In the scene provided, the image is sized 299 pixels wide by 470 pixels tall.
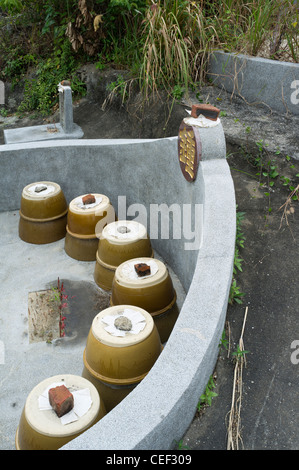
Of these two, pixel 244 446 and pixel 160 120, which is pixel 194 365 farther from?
pixel 160 120

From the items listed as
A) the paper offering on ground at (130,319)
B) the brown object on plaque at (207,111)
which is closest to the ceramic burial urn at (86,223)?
the brown object on plaque at (207,111)

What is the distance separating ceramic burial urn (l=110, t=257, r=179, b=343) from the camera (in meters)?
4.28

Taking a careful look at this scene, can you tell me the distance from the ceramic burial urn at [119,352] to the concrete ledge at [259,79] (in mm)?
4056

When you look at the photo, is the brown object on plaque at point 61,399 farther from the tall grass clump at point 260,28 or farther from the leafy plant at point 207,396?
the tall grass clump at point 260,28

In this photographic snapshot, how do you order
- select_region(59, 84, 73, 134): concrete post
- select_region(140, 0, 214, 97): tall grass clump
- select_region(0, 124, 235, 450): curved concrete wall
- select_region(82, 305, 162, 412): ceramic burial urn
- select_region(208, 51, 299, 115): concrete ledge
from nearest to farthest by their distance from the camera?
1. select_region(0, 124, 235, 450): curved concrete wall
2. select_region(82, 305, 162, 412): ceramic burial urn
3. select_region(208, 51, 299, 115): concrete ledge
4. select_region(140, 0, 214, 97): tall grass clump
5. select_region(59, 84, 73, 134): concrete post

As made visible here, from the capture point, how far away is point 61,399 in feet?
9.47

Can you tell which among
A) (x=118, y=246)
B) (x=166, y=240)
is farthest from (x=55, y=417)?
(x=166, y=240)

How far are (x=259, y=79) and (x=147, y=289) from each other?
3.87 metres

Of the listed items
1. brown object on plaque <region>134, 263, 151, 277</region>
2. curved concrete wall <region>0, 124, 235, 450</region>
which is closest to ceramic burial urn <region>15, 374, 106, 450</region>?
curved concrete wall <region>0, 124, 235, 450</region>

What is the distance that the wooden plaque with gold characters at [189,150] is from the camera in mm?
4394

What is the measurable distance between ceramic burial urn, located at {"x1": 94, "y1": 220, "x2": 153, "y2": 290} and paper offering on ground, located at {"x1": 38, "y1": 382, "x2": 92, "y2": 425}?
6.65 ft

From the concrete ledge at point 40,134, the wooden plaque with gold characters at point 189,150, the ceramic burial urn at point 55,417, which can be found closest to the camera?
the ceramic burial urn at point 55,417

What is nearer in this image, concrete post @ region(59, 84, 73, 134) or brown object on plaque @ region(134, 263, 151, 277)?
brown object on plaque @ region(134, 263, 151, 277)

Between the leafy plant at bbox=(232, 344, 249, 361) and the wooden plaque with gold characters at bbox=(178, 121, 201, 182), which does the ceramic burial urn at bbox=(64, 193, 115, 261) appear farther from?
the leafy plant at bbox=(232, 344, 249, 361)
